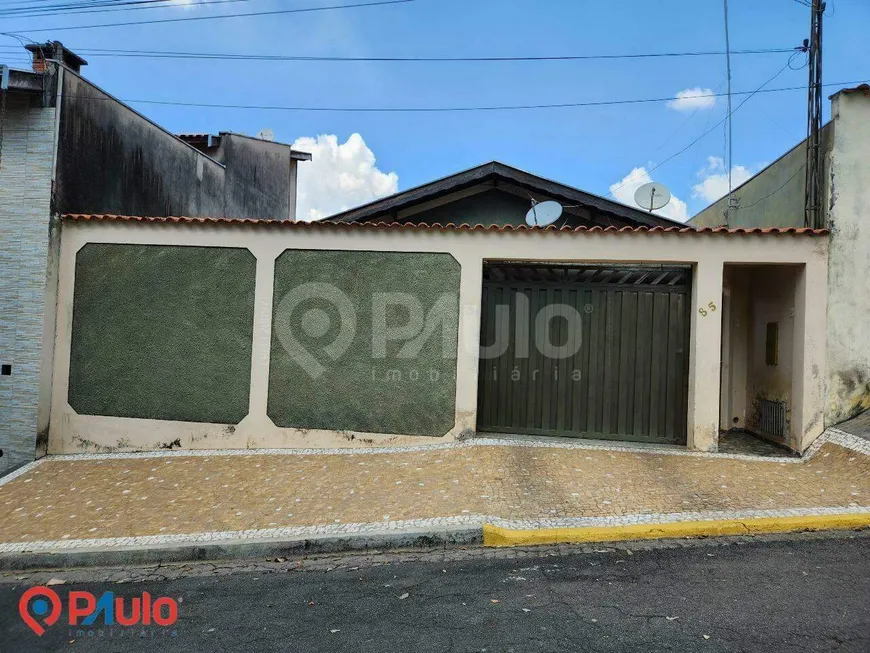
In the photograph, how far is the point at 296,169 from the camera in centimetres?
1709

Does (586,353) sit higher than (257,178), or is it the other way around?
(257,178)

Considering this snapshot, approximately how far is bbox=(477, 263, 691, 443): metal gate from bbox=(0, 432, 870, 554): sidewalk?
0.50 metres

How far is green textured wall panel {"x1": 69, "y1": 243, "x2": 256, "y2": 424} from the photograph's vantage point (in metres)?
7.31

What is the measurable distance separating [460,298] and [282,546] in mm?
3742

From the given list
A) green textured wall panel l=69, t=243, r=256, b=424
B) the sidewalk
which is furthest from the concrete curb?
green textured wall panel l=69, t=243, r=256, b=424

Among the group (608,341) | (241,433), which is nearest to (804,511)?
(608,341)

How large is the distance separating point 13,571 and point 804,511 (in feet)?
23.0

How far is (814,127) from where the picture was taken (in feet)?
23.1

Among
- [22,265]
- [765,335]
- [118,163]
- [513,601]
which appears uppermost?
[118,163]

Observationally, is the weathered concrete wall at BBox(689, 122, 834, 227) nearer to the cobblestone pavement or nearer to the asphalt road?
the cobblestone pavement

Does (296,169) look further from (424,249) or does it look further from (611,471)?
(611,471)

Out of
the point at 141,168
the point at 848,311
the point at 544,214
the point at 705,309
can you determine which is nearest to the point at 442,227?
the point at 544,214

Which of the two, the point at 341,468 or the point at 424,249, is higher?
the point at 424,249

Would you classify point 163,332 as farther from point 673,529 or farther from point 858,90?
point 858,90
